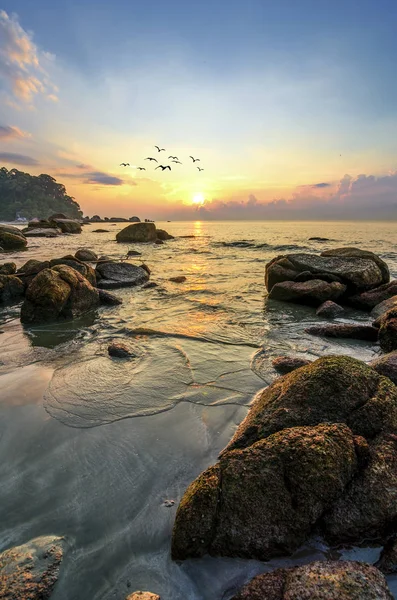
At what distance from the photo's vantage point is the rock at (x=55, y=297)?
8445 mm

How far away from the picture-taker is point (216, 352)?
21.5 ft

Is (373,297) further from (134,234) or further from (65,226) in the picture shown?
(65,226)

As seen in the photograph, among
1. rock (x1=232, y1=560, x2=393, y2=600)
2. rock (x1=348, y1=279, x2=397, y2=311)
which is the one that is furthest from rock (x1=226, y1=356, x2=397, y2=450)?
rock (x1=348, y1=279, x2=397, y2=311)

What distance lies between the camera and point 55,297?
27.9ft

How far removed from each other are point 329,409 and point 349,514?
92 cm

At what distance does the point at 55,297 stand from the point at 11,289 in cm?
338

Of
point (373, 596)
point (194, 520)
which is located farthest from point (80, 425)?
point (373, 596)

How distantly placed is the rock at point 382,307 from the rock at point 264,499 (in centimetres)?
705

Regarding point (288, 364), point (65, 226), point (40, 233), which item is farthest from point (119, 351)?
point (65, 226)

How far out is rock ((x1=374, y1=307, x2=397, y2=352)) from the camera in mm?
6348

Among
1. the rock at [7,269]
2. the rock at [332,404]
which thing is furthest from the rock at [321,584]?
the rock at [7,269]

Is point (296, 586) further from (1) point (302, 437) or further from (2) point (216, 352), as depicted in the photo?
(2) point (216, 352)

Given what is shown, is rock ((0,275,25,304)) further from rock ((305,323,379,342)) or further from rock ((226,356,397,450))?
rock ((226,356,397,450))

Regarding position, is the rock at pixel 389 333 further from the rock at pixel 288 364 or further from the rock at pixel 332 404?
the rock at pixel 332 404
